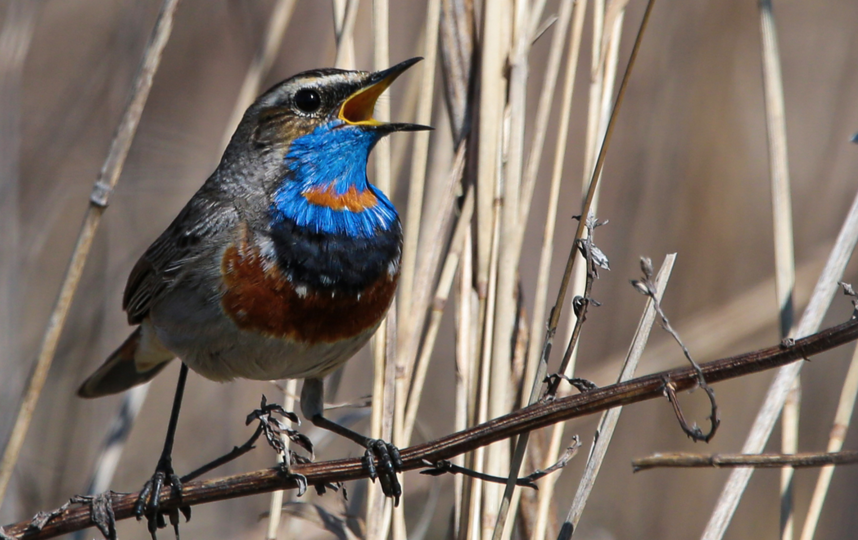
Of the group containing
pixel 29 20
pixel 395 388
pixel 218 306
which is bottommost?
pixel 395 388

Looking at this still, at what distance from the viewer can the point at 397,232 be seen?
2.86m

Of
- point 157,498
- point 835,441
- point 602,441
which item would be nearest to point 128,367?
point 157,498

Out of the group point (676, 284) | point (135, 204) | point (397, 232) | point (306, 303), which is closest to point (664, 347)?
point (676, 284)

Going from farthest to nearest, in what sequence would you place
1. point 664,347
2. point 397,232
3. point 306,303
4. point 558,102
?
point 558,102, point 664,347, point 397,232, point 306,303

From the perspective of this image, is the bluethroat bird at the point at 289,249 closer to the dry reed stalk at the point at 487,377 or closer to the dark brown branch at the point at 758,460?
the dry reed stalk at the point at 487,377

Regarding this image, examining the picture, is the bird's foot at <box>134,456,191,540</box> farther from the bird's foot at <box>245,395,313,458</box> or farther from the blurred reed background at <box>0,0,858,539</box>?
the blurred reed background at <box>0,0,858,539</box>

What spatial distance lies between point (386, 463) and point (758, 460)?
0.97 m

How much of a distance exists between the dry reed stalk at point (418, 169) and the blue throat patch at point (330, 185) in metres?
0.23

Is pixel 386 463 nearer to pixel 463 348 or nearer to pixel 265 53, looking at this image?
pixel 463 348

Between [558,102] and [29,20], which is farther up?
[558,102]

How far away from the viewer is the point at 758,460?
1805 millimetres

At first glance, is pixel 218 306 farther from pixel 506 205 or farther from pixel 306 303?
pixel 506 205

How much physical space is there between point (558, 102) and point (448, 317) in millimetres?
1523

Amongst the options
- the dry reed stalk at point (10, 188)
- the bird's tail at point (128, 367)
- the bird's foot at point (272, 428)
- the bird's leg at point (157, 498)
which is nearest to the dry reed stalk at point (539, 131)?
the bird's foot at point (272, 428)
